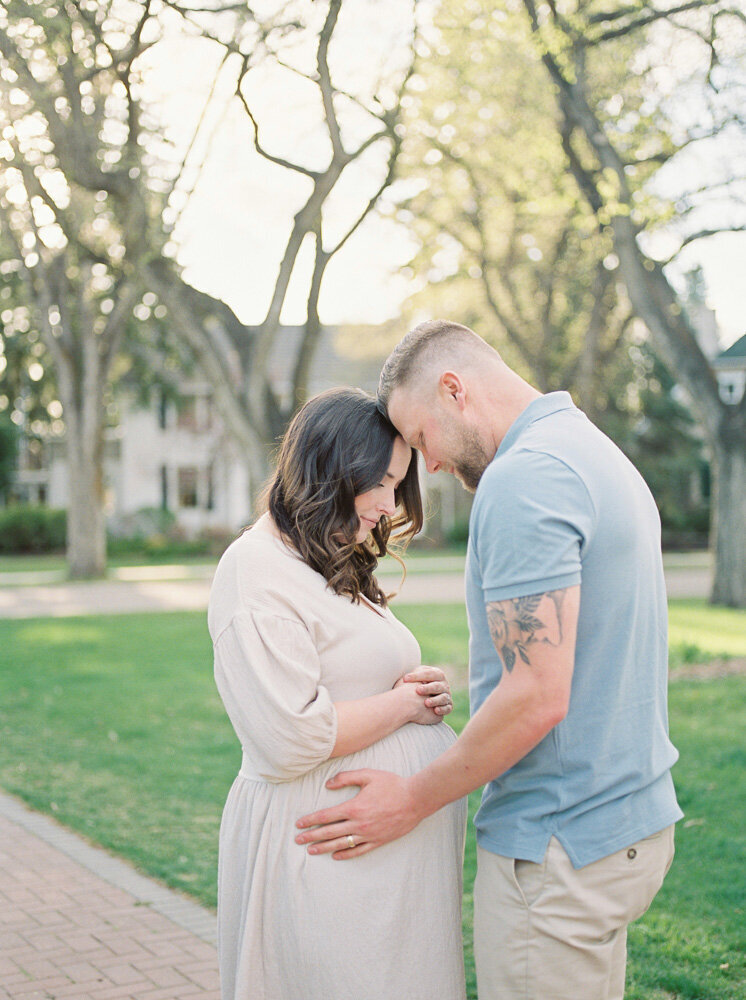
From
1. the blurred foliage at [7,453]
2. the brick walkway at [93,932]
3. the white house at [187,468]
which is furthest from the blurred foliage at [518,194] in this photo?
the blurred foliage at [7,453]

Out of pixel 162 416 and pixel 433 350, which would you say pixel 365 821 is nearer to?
pixel 433 350

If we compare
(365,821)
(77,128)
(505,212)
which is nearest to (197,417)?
(505,212)

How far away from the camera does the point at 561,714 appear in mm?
2055

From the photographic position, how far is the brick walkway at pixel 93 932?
4.30 m

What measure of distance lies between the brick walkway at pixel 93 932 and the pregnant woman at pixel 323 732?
6.53ft

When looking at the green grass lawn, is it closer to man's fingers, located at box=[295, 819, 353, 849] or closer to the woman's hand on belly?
the woman's hand on belly

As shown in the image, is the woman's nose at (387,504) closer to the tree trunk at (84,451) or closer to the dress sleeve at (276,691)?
the dress sleeve at (276,691)

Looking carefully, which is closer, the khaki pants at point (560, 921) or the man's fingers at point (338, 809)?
the khaki pants at point (560, 921)

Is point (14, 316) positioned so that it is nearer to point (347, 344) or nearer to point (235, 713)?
point (347, 344)

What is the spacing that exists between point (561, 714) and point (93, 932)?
Answer: 11.6 ft

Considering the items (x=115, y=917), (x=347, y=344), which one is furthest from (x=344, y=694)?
(x=347, y=344)

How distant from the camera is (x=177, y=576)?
1126 inches

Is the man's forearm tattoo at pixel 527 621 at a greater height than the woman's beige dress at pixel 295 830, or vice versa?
the man's forearm tattoo at pixel 527 621

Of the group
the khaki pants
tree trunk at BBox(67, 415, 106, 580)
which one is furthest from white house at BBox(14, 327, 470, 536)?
the khaki pants
